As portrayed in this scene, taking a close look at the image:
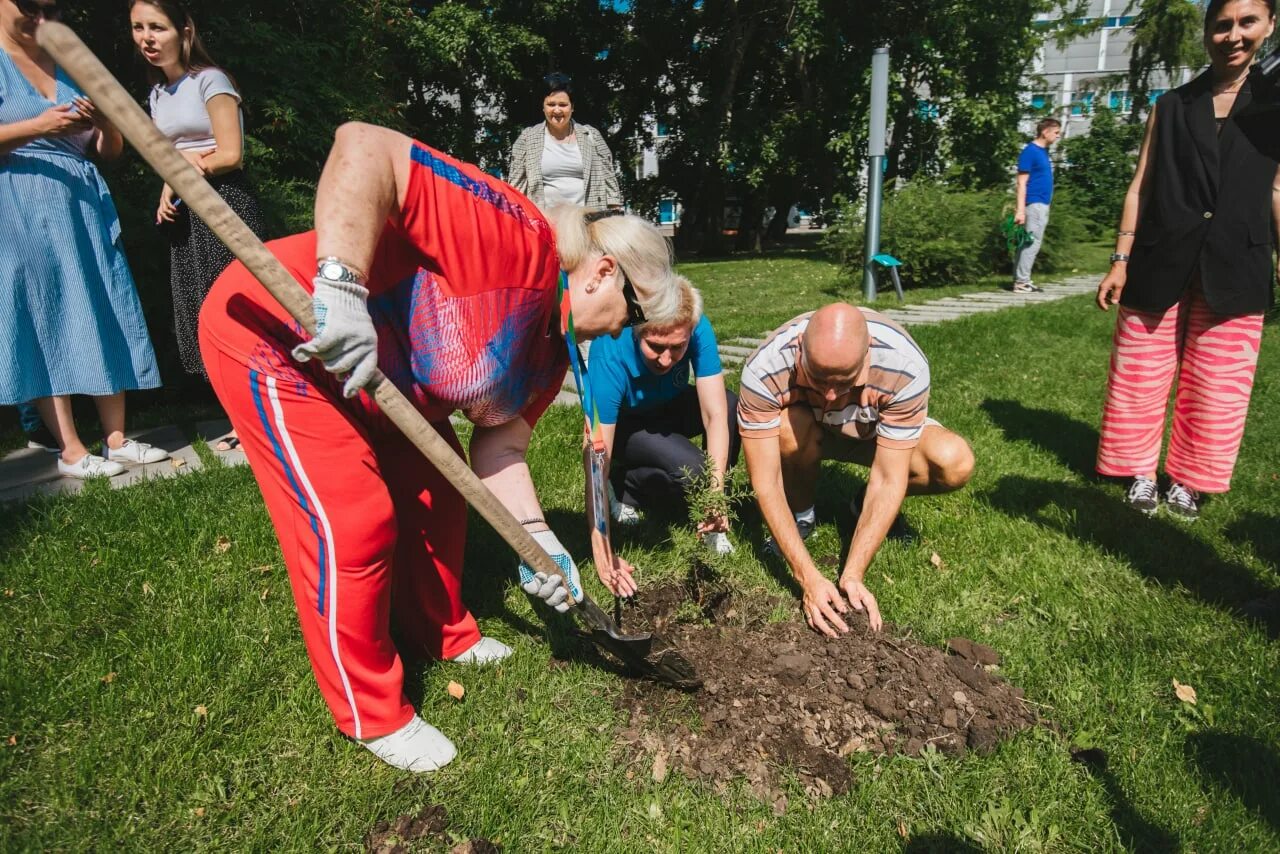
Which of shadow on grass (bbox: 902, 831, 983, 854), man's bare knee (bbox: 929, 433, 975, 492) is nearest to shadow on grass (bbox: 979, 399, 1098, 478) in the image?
man's bare knee (bbox: 929, 433, 975, 492)

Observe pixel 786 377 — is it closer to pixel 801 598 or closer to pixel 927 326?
pixel 801 598

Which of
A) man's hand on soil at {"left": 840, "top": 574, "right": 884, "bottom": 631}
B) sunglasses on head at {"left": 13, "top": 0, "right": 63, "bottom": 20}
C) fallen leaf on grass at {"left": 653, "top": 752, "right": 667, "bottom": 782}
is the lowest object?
fallen leaf on grass at {"left": 653, "top": 752, "right": 667, "bottom": 782}

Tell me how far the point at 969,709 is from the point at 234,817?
2124mm

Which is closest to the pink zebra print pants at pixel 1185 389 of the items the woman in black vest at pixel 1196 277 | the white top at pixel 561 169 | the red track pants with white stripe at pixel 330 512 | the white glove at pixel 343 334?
the woman in black vest at pixel 1196 277

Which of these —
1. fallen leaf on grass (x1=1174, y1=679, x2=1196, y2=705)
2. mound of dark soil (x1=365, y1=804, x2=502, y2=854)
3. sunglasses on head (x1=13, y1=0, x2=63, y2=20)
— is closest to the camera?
mound of dark soil (x1=365, y1=804, x2=502, y2=854)

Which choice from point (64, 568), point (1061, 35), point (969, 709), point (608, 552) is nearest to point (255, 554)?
point (64, 568)

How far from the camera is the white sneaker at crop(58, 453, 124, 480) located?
3877 millimetres

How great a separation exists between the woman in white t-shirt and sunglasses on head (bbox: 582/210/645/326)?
2.50 meters

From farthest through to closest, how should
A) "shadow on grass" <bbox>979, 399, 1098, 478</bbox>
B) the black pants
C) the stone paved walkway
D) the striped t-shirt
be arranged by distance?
"shadow on grass" <bbox>979, 399, 1098, 478</bbox> < the stone paved walkway < the black pants < the striped t-shirt

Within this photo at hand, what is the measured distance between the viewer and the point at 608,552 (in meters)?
2.64

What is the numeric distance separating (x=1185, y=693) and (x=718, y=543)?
1.75 metres

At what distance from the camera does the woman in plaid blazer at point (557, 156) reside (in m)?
6.44

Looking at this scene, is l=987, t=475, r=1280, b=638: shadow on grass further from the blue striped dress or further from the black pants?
the blue striped dress

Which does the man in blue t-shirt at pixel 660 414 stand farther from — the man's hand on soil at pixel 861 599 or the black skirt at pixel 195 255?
the black skirt at pixel 195 255
